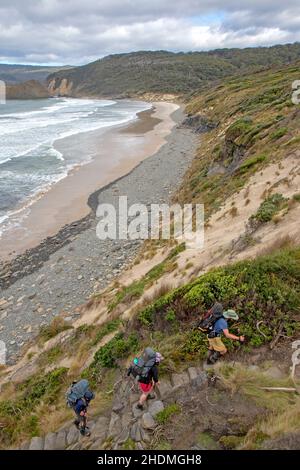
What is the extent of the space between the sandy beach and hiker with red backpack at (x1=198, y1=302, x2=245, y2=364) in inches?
584

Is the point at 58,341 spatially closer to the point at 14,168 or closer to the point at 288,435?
the point at 288,435

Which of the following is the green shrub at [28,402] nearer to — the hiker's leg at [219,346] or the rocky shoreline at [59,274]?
the rocky shoreline at [59,274]

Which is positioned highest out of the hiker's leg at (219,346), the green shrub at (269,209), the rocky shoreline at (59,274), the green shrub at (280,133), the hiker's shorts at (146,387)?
the green shrub at (280,133)

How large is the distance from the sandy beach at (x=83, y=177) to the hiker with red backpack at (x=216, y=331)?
14.8m

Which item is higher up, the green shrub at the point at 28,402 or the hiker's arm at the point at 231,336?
the hiker's arm at the point at 231,336

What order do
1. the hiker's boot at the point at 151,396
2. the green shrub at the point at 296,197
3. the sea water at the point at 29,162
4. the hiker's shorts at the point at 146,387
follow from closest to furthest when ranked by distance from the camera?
the hiker's shorts at the point at 146,387 → the hiker's boot at the point at 151,396 → the green shrub at the point at 296,197 → the sea water at the point at 29,162

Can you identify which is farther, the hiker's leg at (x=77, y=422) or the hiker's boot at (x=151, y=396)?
the hiker's leg at (x=77, y=422)

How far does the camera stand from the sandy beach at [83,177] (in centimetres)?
2191

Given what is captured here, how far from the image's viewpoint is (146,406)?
6660mm

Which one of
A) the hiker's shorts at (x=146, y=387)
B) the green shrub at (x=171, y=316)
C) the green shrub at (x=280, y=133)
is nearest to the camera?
the hiker's shorts at (x=146, y=387)

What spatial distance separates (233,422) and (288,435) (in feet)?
3.18

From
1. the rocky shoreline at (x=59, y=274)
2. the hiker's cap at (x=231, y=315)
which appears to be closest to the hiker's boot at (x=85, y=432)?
the hiker's cap at (x=231, y=315)

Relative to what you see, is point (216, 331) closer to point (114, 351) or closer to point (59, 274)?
point (114, 351)

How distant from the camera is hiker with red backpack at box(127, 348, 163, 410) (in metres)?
6.51
